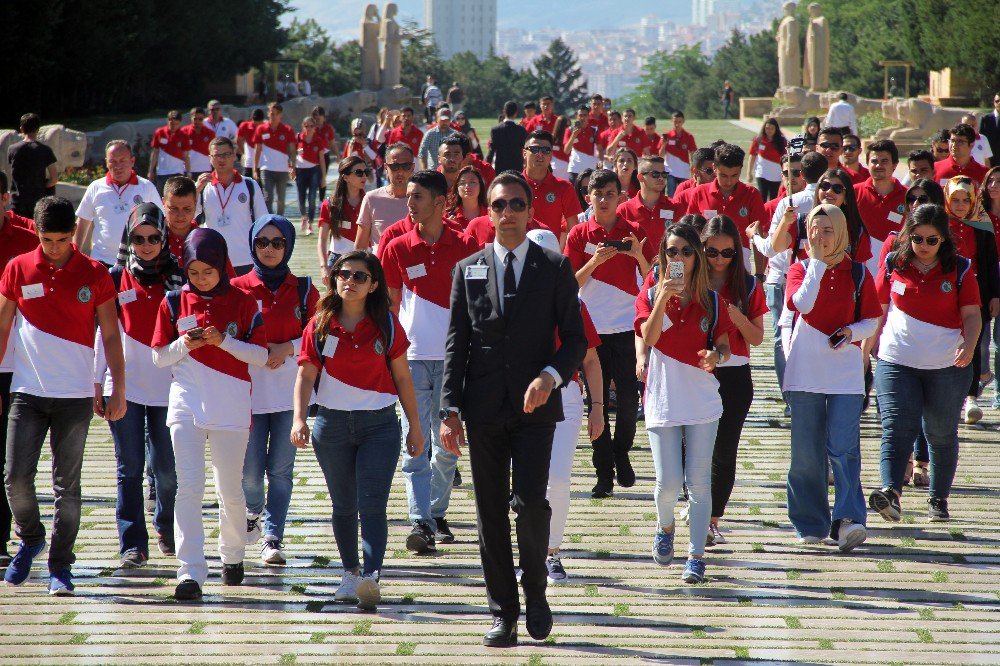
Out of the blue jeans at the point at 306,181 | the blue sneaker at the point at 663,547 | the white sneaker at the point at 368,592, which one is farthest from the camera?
the blue jeans at the point at 306,181

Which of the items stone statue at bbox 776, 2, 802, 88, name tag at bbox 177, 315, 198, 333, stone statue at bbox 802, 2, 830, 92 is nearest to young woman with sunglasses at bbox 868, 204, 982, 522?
name tag at bbox 177, 315, 198, 333

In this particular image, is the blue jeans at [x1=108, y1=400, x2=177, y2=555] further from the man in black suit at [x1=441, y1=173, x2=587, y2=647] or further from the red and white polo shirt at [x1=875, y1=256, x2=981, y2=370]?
the red and white polo shirt at [x1=875, y1=256, x2=981, y2=370]

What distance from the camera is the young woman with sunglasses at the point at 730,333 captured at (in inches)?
302

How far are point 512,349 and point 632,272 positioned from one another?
3.55 metres

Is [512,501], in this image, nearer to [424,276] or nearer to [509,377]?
[509,377]

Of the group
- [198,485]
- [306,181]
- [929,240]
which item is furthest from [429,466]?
[306,181]

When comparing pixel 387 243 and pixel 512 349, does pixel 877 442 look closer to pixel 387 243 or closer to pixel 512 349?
pixel 387 243

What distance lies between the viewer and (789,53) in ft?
175

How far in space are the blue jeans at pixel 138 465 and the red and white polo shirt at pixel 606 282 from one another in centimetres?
303

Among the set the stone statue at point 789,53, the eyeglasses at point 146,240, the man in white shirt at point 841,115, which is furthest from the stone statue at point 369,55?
the eyeglasses at point 146,240

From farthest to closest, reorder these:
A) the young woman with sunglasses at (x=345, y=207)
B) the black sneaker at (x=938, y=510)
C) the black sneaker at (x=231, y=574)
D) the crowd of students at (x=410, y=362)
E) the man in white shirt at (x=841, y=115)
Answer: the man in white shirt at (x=841, y=115), the young woman with sunglasses at (x=345, y=207), the black sneaker at (x=938, y=510), the black sneaker at (x=231, y=574), the crowd of students at (x=410, y=362)

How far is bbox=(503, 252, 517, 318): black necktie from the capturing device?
20.2ft

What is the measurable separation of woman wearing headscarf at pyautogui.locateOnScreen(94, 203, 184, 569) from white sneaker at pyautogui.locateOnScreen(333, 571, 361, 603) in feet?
4.19

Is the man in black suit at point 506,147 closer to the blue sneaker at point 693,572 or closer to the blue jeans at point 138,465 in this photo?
the blue jeans at point 138,465
